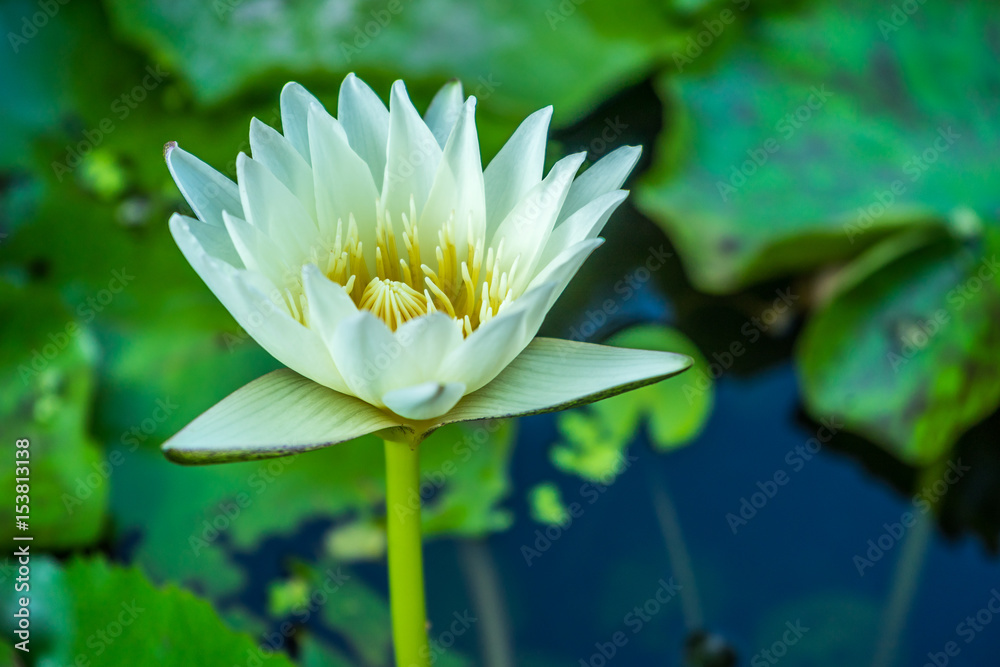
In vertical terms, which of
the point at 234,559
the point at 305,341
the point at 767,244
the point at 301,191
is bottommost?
the point at 234,559

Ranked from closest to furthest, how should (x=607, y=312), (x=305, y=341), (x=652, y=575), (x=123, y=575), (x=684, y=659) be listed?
(x=305, y=341)
(x=123, y=575)
(x=684, y=659)
(x=652, y=575)
(x=607, y=312)

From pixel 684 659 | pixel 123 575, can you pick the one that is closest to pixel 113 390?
pixel 123 575

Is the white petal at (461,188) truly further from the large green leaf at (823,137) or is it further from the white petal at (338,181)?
the large green leaf at (823,137)

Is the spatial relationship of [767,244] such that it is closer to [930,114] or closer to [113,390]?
[930,114]
